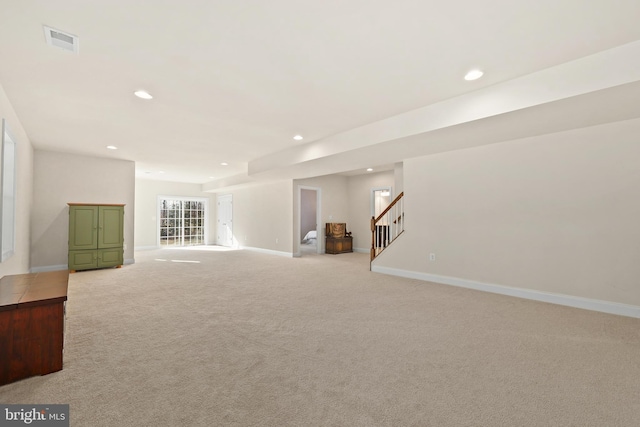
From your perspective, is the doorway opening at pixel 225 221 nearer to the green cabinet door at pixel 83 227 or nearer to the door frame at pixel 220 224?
the door frame at pixel 220 224

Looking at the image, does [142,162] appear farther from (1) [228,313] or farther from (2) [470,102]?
(2) [470,102]

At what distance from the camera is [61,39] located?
2.27 m

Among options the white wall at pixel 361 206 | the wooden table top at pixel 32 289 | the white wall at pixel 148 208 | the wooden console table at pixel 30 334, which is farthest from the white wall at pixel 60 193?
the white wall at pixel 361 206

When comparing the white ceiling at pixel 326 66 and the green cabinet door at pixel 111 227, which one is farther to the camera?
the green cabinet door at pixel 111 227

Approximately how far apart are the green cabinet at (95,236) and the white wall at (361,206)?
651 centimetres

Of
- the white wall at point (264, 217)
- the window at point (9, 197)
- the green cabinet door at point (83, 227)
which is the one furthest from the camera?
the white wall at point (264, 217)

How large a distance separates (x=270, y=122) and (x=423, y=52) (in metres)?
2.44

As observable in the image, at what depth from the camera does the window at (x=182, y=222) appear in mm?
10438

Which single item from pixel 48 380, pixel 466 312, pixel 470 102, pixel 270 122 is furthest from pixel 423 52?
pixel 48 380

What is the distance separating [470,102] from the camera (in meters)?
3.27

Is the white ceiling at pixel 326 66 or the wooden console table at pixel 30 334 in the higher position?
the white ceiling at pixel 326 66

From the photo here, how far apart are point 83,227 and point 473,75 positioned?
24.6 ft

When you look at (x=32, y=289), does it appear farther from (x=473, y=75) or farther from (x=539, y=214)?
(x=539, y=214)

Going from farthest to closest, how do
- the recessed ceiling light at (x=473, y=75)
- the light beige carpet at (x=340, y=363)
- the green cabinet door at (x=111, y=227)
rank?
1. the green cabinet door at (x=111, y=227)
2. the recessed ceiling light at (x=473, y=75)
3. the light beige carpet at (x=340, y=363)
